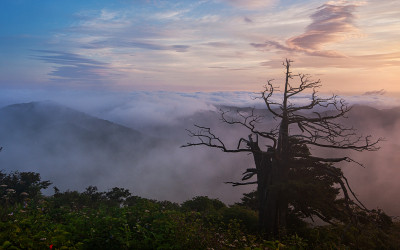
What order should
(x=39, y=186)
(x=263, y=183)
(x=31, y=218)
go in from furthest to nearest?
(x=39, y=186)
(x=263, y=183)
(x=31, y=218)

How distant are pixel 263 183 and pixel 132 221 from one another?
917 cm

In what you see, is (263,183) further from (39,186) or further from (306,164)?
(39,186)

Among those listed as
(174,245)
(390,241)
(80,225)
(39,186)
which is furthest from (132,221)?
(39,186)

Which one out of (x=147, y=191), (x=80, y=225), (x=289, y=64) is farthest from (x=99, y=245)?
(x=147, y=191)

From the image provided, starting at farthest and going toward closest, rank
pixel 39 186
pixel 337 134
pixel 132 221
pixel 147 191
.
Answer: pixel 147 191 → pixel 39 186 → pixel 337 134 → pixel 132 221

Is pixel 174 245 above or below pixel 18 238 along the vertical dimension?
below

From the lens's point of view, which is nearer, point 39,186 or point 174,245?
point 174,245

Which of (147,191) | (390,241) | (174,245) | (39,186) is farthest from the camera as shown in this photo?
(147,191)

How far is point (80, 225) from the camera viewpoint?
757 cm

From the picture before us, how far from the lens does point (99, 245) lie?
22.1 feet

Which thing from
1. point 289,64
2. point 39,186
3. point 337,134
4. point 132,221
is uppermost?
point 289,64

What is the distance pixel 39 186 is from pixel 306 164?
1932 centimetres

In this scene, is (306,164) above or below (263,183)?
above

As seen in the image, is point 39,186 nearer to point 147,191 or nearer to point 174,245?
point 174,245
